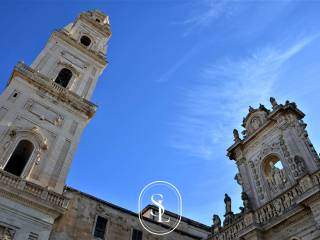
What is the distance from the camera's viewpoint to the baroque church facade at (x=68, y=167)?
14984mm

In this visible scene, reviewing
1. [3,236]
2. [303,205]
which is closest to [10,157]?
[3,236]

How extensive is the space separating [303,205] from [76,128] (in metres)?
14.0

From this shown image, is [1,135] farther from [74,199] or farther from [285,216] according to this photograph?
[285,216]

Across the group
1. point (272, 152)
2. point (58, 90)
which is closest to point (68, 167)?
point (58, 90)

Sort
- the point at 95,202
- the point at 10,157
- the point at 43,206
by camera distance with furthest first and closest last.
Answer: the point at 95,202, the point at 10,157, the point at 43,206

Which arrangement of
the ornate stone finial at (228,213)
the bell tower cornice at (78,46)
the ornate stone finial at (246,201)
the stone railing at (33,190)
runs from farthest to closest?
the bell tower cornice at (78,46) → the ornate stone finial at (228,213) → the ornate stone finial at (246,201) → the stone railing at (33,190)

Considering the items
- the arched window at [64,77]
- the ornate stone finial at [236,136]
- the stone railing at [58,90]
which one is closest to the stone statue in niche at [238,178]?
Answer: the ornate stone finial at [236,136]

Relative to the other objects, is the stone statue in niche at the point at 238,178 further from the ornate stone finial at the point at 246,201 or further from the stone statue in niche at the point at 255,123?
the stone statue in niche at the point at 255,123

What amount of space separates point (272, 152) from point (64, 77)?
15866mm

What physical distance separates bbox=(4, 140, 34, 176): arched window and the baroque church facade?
0.05 m

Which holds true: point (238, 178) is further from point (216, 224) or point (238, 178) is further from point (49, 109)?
point (49, 109)

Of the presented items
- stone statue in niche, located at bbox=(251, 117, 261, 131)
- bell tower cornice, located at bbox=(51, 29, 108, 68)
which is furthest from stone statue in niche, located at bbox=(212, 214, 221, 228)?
bell tower cornice, located at bbox=(51, 29, 108, 68)

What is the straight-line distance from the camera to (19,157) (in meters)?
18.9

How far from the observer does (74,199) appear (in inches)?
736
